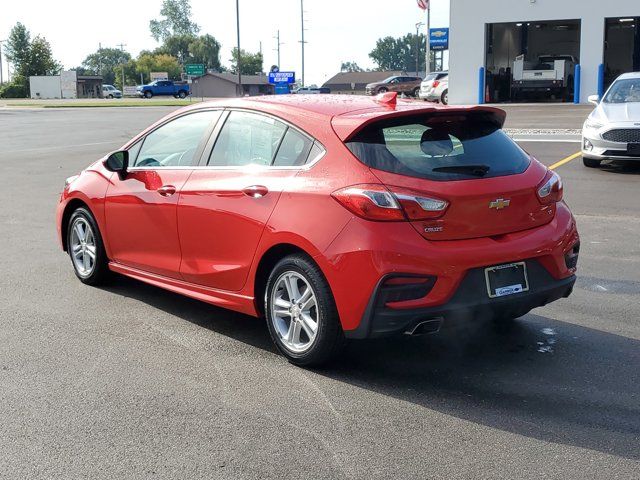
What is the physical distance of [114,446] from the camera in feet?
12.8

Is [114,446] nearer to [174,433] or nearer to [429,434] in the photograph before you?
[174,433]

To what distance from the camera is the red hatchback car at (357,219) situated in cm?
444

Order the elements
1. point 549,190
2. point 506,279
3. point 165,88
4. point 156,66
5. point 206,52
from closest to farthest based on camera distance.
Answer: point 506,279, point 549,190, point 165,88, point 156,66, point 206,52

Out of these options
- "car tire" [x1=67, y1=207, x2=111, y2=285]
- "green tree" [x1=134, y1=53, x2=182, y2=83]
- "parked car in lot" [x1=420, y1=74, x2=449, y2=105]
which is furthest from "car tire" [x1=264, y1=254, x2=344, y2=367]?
"green tree" [x1=134, y1=53, x2=182, y2=83]

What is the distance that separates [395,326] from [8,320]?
319cm

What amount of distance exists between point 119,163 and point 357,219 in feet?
8.58

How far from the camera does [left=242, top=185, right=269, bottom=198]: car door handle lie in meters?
5.04

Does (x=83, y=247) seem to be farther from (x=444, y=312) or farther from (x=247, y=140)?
(x=444, y=312)

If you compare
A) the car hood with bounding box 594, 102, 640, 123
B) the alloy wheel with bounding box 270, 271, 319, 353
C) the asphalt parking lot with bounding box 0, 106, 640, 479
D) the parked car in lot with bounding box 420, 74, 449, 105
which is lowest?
the asphalt parking lot with bounding box 0, 106, 640, 479

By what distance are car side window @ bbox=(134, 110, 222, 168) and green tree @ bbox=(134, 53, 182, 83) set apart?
139m

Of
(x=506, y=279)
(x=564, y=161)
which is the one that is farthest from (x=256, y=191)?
(x=564, y=161)

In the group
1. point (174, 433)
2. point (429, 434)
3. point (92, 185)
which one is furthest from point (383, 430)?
point (92, 185)

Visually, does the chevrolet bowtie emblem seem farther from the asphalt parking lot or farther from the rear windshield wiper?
the asphalt parking lot

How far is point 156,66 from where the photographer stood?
142625 mm
